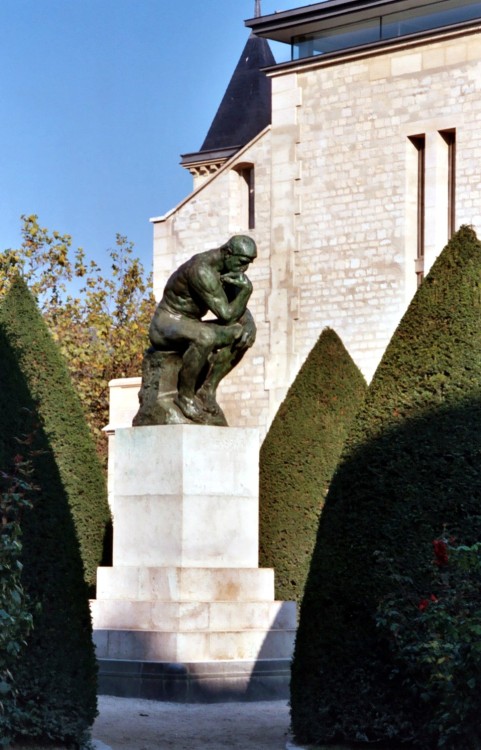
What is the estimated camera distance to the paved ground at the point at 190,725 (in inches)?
404

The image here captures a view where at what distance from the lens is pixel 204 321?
13.5m

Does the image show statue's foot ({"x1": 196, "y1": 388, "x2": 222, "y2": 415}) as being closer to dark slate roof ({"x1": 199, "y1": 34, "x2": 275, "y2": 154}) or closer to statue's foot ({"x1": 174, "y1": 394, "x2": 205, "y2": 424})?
statue's foot ({"x1": 174, "y1": 394, "x2": 205, "y2": 424})

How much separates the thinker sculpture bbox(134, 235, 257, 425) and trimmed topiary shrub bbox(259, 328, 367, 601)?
7.90 ft

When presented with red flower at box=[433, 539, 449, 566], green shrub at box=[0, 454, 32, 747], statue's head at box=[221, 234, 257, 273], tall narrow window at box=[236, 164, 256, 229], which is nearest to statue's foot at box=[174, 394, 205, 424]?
statue's head at box=[221, 234, 257, 273]

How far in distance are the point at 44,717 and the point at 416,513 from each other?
220cm

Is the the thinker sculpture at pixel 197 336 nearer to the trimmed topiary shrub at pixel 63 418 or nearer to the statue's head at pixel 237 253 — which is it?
the statue's head at pixel 237 253

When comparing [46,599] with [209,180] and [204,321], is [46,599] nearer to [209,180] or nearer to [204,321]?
[204,321]

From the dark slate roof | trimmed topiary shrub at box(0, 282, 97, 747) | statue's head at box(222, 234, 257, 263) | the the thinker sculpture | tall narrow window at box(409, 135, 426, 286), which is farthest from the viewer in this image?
the dark slate roof

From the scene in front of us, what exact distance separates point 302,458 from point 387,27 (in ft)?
40.7

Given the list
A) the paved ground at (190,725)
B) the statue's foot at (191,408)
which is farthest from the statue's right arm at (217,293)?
the paved ground at (190,725)

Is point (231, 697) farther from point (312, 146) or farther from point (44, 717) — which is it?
point (312, 146)

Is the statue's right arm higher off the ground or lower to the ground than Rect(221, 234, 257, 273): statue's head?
lower

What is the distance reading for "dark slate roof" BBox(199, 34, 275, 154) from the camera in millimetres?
39844

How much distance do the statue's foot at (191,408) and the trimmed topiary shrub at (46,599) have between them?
4.31 metres
